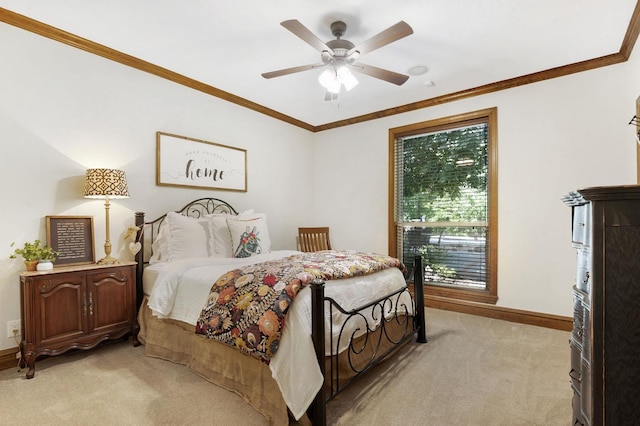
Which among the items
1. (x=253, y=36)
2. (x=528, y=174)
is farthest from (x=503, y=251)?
(x=253, y=36)

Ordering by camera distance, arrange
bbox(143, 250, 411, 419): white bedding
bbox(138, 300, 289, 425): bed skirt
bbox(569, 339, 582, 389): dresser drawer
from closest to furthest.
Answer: bbox(569, 339, 582, 389): dresser drawer
bbox(143, 250, 411, 419): white bedding
bbox(138, 300, 289, 425): bed skirt

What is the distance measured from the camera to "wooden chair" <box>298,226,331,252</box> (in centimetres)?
475

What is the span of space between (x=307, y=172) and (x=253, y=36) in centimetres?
271

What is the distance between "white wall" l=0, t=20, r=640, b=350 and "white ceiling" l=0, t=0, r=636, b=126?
277 millimetres

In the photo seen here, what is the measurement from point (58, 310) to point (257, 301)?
5.57ft

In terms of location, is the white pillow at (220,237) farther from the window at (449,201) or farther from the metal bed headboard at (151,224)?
the window at (449,201)

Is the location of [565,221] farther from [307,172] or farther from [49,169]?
[49,169]

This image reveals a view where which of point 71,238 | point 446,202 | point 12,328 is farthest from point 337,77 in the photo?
point 12,328

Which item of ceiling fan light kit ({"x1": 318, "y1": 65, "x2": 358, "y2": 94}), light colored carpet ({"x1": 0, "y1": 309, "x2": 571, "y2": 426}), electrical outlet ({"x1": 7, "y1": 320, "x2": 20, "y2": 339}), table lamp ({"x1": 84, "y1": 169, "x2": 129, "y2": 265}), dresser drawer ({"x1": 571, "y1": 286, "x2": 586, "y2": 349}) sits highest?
ceiling fan light kit ({"x1": 318, "y1": 65, "x2": 358, "y2": 94})

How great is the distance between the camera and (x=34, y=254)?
2.42m

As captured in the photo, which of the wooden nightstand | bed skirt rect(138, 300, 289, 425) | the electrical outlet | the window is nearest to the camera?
bed skirt rect(138, 300, 289, 425)

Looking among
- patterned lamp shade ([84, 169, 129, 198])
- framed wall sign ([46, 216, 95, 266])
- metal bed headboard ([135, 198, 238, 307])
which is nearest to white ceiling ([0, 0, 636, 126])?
patterned lamp shade ([84, 169, 129, 198])

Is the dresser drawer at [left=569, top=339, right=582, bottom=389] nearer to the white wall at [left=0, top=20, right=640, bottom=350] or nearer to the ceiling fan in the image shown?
the ceiling fan

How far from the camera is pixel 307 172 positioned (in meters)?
5.32
